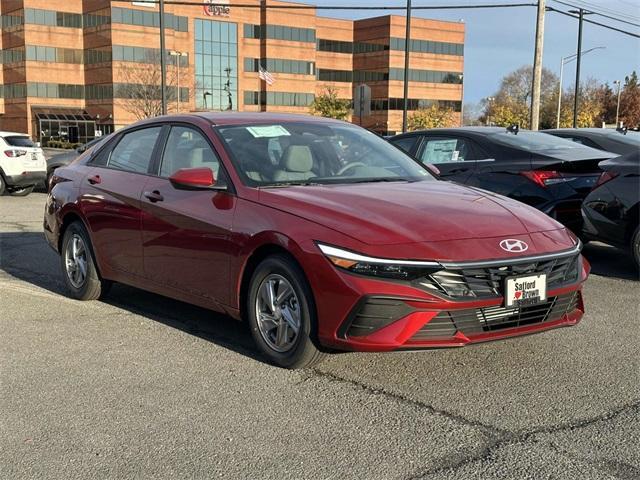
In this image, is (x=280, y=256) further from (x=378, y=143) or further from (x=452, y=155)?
(x=452, y=155)

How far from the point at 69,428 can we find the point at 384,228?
1935 mm

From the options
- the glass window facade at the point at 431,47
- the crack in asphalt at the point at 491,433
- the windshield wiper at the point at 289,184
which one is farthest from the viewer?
the glass window facade at the point at 431,47

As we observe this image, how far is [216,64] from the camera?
76.1 meters

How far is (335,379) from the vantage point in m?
4.10

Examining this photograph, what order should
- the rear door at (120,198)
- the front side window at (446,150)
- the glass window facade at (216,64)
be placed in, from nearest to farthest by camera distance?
the rear door at (120,198)
the front side window at (446,150)
the glass window facade at (216,64)

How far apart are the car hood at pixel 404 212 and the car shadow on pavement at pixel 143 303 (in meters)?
1.10

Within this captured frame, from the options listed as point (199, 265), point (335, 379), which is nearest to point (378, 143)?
point (199, 265)

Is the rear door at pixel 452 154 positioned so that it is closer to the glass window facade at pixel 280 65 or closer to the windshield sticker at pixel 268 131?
the windshield sticker at pixel 268 131

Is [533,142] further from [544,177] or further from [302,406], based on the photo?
[302,406]

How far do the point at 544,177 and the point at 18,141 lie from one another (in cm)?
1385

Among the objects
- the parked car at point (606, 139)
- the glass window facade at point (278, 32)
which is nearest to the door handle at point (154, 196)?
the parked car at point (606, 139)

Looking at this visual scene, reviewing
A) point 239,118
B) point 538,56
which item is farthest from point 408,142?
point 538,56

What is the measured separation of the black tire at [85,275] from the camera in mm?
5973

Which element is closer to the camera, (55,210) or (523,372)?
(523,372)
